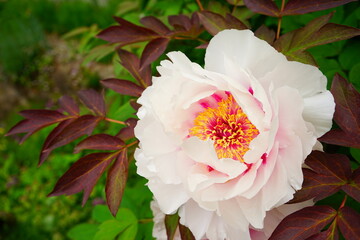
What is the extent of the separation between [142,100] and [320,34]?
361mm

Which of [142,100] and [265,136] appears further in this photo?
[142,100]

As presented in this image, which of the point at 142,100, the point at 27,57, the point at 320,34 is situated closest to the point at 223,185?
the point at 142,100

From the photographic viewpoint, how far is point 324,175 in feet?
2.20

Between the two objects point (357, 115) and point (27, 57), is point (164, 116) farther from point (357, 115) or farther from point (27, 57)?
point (27, 57)

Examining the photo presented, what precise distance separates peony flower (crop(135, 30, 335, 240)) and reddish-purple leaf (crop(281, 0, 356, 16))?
7.5 inches

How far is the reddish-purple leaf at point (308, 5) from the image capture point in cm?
76

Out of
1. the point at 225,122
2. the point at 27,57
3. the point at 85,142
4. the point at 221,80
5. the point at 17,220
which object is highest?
the point at 221,80

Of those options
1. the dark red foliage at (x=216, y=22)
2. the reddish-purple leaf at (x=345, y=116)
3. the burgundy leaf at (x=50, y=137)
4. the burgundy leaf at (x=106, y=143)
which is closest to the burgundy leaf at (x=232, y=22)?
the dark red foliage at (x=216, y=22)

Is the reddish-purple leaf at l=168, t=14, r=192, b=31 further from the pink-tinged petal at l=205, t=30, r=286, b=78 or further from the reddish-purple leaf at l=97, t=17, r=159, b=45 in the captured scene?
the pink-tinged petal at l=205, t=30, r=286, b=78

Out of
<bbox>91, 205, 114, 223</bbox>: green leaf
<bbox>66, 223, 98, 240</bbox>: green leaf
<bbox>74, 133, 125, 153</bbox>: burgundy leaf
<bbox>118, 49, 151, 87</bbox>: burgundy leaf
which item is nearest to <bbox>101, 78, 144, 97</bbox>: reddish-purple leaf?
<bbox>118, 49, 151, 87</bbox>: burgundy leaf

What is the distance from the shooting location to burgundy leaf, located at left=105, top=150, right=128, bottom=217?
790 mm

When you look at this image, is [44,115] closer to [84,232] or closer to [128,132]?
[128,132]

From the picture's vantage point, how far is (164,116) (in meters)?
0.70

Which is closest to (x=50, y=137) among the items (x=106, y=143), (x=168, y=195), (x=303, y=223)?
(x=106, y=143)
